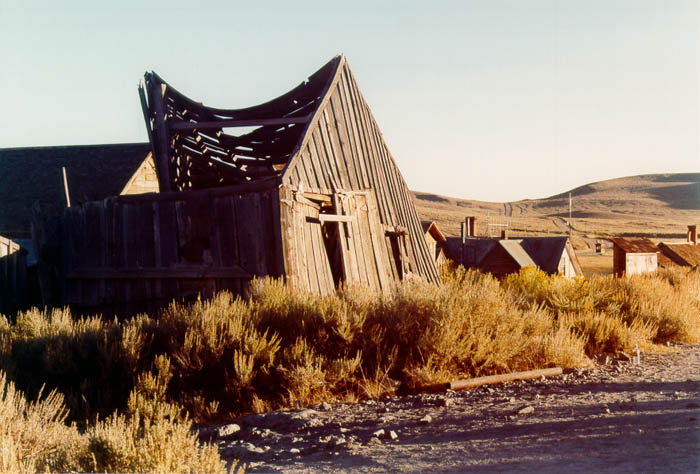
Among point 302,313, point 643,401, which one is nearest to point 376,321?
point 302,313

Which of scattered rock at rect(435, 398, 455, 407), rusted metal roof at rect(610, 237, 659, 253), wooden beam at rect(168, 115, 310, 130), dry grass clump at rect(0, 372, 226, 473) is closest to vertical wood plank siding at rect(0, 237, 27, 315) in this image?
wooden beam at rect(168, 115, 310, 130)

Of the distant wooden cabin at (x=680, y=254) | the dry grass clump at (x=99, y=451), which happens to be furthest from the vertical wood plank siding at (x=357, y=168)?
the distant wooden cabin at (x=680, y=254)

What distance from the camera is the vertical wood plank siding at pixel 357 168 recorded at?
39.1 ft

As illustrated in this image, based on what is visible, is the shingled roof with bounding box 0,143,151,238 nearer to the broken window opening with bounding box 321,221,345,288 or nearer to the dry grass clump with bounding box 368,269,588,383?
the broken window opening with bounding box 321,221,345,288

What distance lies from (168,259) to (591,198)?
151 m

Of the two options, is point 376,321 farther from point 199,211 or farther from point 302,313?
point 199,211

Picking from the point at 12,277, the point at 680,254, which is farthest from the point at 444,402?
the point at 680,254

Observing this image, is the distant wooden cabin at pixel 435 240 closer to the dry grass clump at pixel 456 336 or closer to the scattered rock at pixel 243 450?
the dry grass clump at pixel 456 336

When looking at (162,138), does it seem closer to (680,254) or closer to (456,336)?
(456,336)

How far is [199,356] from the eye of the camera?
802cm

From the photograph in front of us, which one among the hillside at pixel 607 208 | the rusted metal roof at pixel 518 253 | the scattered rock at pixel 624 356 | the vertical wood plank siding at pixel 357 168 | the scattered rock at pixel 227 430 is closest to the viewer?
the scattered rock at pixel 227 430

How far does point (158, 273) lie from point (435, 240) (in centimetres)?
2456

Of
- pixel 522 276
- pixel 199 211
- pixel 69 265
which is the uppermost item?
pixel 199 211

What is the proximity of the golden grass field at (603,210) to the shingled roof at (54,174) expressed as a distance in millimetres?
45377
